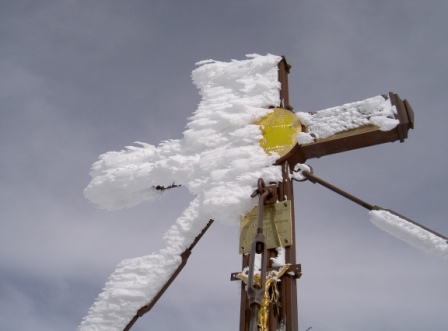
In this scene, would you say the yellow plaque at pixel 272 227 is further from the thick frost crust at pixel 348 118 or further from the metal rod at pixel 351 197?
the thick frost crust at pixel 348 118

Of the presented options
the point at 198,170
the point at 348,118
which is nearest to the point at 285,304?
the point at 198,170

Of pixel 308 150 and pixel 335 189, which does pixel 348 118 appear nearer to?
pixel 308 150

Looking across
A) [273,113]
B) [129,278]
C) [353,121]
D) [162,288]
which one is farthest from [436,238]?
[129,278]

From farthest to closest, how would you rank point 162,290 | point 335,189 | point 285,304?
point 162,290
point 335,189
point 285,304

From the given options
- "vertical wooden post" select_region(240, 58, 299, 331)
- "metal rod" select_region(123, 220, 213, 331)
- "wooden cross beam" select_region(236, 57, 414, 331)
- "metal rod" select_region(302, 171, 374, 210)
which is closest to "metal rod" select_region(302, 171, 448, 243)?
"metal rod" select_region(302, 171, 374, 210)

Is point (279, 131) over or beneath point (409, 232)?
over

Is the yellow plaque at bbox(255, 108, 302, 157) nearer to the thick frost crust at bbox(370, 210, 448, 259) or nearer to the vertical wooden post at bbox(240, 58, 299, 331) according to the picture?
the vertical wooden post at bbox(240, 58, 299, 331)

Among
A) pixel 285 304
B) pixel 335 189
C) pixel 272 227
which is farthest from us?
→ pixel 335 189

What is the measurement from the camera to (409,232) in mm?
2814

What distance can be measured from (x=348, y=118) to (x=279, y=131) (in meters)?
0.48

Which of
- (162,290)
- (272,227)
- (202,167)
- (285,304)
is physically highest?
(202,167)

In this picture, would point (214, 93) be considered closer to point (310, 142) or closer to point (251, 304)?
point (310, 142)

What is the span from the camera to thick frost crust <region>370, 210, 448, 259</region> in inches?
106

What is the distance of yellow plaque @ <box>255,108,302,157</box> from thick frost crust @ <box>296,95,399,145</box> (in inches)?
2.5
